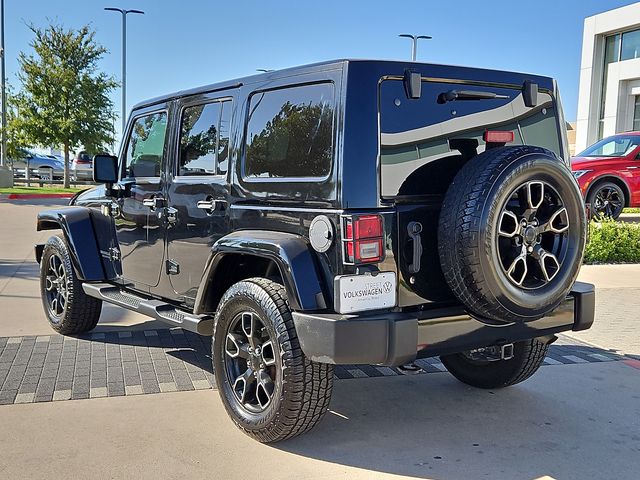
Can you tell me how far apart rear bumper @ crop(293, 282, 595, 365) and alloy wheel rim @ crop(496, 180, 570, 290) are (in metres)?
0.34

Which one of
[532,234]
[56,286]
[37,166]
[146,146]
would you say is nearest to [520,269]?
[532,234]

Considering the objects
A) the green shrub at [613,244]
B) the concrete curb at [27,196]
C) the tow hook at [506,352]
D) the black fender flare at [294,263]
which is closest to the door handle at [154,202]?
the black fender flare at [294,263]

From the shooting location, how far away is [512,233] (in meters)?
3.16

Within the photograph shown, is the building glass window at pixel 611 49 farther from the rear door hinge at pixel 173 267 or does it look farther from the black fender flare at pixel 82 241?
the rear door hinge at pixel 173 267

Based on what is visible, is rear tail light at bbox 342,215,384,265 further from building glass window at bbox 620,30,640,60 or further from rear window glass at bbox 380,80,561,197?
building glass window at bbox 620,30,640,60

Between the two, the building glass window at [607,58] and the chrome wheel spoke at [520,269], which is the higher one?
the building glass window at [607,58]

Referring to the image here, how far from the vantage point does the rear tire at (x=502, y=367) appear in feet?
13.6

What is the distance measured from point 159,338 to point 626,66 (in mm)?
29595

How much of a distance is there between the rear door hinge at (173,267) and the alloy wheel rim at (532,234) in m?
2.14

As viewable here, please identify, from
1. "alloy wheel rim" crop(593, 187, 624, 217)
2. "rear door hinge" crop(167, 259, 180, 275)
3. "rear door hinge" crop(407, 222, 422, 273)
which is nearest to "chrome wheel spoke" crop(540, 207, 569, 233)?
"rear door hinge" crop(407, 222, 422, 273)

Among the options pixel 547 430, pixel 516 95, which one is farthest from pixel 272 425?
pixel 516 95

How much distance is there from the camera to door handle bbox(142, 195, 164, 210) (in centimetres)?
445

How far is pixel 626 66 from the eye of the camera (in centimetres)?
2945

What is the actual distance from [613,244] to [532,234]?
25.4 ft
